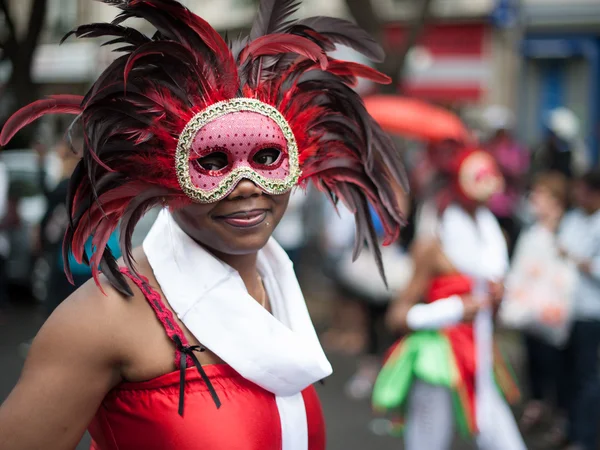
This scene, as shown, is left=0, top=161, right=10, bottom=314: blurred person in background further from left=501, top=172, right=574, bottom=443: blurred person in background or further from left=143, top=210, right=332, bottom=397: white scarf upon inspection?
left=143, top=210, right=332, bottom=397: white scarf

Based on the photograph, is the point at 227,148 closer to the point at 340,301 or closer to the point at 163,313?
the point at 163,313

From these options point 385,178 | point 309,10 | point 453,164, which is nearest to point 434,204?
point 453,164

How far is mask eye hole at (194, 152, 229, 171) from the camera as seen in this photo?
1.92 m

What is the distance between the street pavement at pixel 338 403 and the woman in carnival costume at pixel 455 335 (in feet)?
3.50

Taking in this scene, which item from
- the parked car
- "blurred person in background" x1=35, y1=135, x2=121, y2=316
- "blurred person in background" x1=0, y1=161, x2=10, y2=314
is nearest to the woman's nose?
"blurred person in background" x1=35, y1=135, x2=121, y2=316

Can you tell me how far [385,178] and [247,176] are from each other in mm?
460

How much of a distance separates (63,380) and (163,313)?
0.28 metres

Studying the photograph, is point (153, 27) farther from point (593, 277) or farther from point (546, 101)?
point (546, 101)

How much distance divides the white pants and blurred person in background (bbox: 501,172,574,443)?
4.66 ft

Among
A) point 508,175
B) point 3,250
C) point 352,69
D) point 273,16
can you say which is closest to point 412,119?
point 508,175

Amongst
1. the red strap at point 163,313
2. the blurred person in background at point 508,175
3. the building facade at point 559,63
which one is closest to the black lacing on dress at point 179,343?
the red strap at point 163,313

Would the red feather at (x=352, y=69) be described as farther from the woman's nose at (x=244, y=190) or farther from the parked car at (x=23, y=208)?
the parked car at (x=23, y=208)

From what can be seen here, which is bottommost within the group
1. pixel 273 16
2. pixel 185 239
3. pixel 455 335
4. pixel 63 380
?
pixel 455 335

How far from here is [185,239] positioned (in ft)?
6.58
